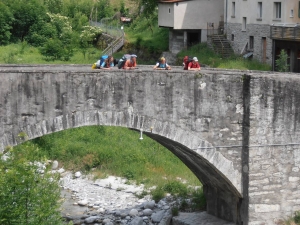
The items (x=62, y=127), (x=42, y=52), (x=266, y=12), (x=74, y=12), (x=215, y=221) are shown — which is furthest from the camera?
(x=74, y=12)

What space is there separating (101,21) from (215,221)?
34.5 metres

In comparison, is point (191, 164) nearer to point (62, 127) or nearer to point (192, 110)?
point (192, 110)

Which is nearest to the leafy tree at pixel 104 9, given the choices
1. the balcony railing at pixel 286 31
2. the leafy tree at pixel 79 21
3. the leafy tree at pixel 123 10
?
the leafy tree at pixel 123 10

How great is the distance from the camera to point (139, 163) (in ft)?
90.2

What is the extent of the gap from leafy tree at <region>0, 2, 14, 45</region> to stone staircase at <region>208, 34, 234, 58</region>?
41.7ft

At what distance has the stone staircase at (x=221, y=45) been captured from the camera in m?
38.8

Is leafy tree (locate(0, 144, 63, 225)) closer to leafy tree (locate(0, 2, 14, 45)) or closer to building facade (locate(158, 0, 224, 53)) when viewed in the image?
building facade (locate(158, 0, 224, 53))

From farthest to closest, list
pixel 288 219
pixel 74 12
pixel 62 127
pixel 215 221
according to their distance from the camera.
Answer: pixel 74 12
pixel 215 221
pixel 288 219
pixel 62 127

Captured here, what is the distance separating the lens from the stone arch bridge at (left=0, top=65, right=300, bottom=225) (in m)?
15.8

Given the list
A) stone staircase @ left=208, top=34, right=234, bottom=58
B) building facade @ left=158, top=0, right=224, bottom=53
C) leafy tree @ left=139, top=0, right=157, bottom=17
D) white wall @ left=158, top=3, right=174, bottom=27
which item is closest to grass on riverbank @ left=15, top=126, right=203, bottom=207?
stone staircase @ left=208, top=34, right=234, bottom=58

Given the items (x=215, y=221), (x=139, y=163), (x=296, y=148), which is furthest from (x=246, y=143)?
(x=139, y=163)

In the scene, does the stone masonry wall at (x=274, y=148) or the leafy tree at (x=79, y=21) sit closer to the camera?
the stone masonry wall at (x=274, y=148)

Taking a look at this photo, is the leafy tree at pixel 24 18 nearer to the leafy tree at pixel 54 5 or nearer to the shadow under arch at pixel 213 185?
the leafy tree at pixel 54 5

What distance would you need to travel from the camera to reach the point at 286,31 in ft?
108
